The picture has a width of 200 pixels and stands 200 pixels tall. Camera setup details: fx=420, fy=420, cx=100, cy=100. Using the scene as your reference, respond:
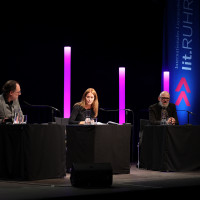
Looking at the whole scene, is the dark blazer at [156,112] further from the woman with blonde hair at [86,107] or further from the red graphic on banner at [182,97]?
the red graphic on banner at [182,97]

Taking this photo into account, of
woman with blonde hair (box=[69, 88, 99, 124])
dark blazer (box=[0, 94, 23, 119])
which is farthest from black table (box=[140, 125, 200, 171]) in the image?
dark blazer (box=[0, 94, 23, 119])

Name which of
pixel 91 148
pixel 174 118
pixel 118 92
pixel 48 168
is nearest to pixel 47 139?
pixel 48 168

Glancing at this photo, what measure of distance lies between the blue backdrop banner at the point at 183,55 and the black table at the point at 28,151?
12.8 ft

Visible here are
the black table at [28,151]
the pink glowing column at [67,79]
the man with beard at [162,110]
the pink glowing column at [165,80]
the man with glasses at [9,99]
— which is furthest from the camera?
the pink glowing column at [165,80]

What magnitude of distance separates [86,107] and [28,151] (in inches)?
56.8

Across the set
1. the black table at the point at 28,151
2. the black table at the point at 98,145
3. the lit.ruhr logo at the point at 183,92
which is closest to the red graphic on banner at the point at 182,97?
the lit.ruhr logo at the point at 183,92

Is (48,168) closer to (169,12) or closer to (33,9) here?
(33,9)

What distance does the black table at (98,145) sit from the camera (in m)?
5.38

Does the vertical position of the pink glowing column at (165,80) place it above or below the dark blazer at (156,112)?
above

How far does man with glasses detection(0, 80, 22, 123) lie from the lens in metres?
5.01

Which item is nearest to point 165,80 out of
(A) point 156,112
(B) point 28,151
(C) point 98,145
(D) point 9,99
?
(A) point 156,112

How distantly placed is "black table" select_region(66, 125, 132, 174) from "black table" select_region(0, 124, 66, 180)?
1.85ft

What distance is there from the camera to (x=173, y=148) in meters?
6.00

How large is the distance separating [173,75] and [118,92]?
1152 millimetres
